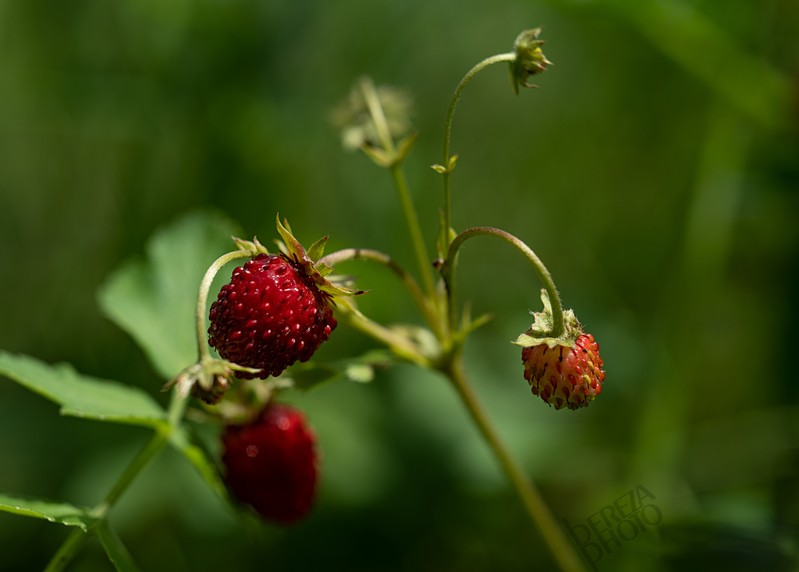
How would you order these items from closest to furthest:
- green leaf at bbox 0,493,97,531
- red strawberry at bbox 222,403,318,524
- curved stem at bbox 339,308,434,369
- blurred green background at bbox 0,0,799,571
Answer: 1. green leaf at bbox 0,493,97,531
2. curved stem at bbox 339,308,434,369
3. red strawberry at bbox 222,403,318,524
4. blurred green background at bbox 0,0,799,571

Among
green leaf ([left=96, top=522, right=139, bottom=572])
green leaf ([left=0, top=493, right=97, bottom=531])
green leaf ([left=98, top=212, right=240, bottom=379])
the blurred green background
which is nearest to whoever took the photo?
green leaf ([left=0, top=493, right=97, bottom=531])

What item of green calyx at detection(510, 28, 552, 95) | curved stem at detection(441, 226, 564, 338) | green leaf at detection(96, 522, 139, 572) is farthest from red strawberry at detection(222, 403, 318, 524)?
green calyx at detection(510, 28, 552, 95)

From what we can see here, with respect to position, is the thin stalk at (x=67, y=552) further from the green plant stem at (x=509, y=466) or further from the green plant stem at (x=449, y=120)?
the green plant stem at (x=449, y=120)

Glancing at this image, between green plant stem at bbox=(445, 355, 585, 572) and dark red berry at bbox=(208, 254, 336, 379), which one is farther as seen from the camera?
green plant stem at bbox=(445, 355, 585, 572)

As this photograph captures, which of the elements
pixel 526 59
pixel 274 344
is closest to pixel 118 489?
pixel 274 344

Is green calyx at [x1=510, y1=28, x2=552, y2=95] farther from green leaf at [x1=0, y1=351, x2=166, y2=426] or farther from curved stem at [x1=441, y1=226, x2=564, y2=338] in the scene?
green leaf at [x1=0, y1=351, x2=166, y2=426]

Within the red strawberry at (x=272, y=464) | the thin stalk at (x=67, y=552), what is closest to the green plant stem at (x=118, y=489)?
the thin stalk at (x=67, y=552)

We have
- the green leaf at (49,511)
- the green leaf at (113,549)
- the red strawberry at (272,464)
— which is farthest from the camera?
the red strawberry at (272,464)
